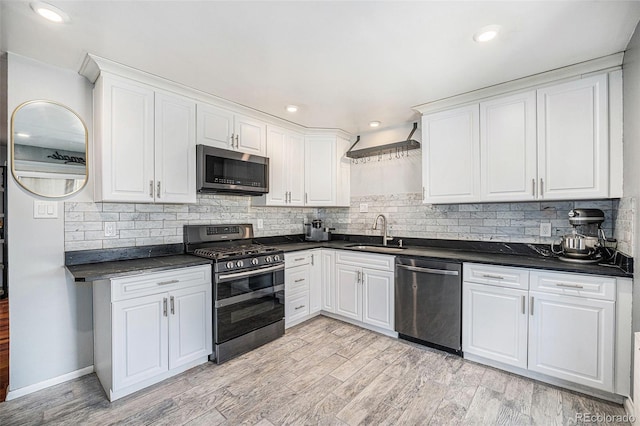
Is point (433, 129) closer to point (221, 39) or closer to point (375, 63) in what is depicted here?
point (375, 63)

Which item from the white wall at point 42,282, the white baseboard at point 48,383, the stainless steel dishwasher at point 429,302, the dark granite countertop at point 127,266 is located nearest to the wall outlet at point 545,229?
the stainless steel dishwasher at point 429,302

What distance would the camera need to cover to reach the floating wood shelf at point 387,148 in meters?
3.30

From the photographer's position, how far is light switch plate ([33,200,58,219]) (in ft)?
7.06

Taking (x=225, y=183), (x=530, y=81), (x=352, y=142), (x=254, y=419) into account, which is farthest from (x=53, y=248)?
(x=530, y=81)

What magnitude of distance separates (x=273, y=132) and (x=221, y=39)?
5.20 ft

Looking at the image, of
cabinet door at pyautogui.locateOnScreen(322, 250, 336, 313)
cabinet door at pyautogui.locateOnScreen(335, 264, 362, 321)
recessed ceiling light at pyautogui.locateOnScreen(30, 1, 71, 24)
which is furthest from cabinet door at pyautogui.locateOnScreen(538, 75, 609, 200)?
recessed ceiling light at pyautogui.locateOnScreen(30, 1, 71, 24)

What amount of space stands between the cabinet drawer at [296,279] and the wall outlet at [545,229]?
2339 mm

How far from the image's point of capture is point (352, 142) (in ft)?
13.6

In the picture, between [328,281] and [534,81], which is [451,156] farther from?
[328,281]

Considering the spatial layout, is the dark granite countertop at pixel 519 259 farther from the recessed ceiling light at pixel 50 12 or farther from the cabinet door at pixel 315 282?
the recessed ceiling light at pixel 50 12

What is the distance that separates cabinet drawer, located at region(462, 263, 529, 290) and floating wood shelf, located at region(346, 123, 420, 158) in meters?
1.47

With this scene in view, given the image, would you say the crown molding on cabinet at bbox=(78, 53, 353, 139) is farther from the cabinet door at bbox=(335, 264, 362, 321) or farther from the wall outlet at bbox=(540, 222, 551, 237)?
the wall outlet at bbox=(540, 222, 551, 237)

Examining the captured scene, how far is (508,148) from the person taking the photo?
8.34 ft

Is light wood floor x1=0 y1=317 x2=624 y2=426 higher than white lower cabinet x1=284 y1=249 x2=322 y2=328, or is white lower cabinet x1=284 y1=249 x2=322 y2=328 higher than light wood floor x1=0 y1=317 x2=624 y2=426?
white lower cabinet x1=284 y1=249 x2=322 y2=328
